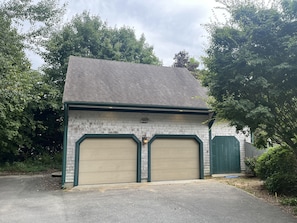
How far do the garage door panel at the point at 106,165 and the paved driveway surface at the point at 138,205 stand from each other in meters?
0.77

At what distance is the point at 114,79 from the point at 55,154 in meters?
6.99

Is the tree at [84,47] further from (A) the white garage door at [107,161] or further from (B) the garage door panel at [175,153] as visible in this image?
(B) the garage door panel at [175,153]

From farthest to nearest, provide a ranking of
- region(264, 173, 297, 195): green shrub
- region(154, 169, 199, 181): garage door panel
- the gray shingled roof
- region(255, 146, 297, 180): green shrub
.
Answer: region(154, 169, 199, 181): garage door panel < the gray shingled roof < region(255, 146, 297, 180): green shrub < region(264, 173, 297, 195): green shrub

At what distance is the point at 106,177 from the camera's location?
859cm

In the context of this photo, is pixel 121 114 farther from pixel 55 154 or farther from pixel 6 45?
pixel 55 154

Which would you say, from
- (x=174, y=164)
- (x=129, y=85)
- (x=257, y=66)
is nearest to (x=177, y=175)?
(x=174, y=164)

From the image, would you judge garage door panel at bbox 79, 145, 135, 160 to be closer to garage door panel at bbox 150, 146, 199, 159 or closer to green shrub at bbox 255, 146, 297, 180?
garage door panel at bbox 150, 146, 199, 159

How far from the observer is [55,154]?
14320 mm

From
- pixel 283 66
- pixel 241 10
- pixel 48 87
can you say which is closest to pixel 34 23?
pixel 48 87

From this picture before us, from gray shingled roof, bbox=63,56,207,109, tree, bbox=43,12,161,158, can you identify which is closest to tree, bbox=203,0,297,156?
gray shingled roof, bbox=63,56,207,109

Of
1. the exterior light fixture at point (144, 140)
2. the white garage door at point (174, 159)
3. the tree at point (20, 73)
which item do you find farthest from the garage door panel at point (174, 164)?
the tree at point (20, 73)

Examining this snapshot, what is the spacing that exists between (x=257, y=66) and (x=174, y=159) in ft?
16.7

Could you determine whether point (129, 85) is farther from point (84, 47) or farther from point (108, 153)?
point (84, 47)

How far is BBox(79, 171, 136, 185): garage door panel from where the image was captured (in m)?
8.34
